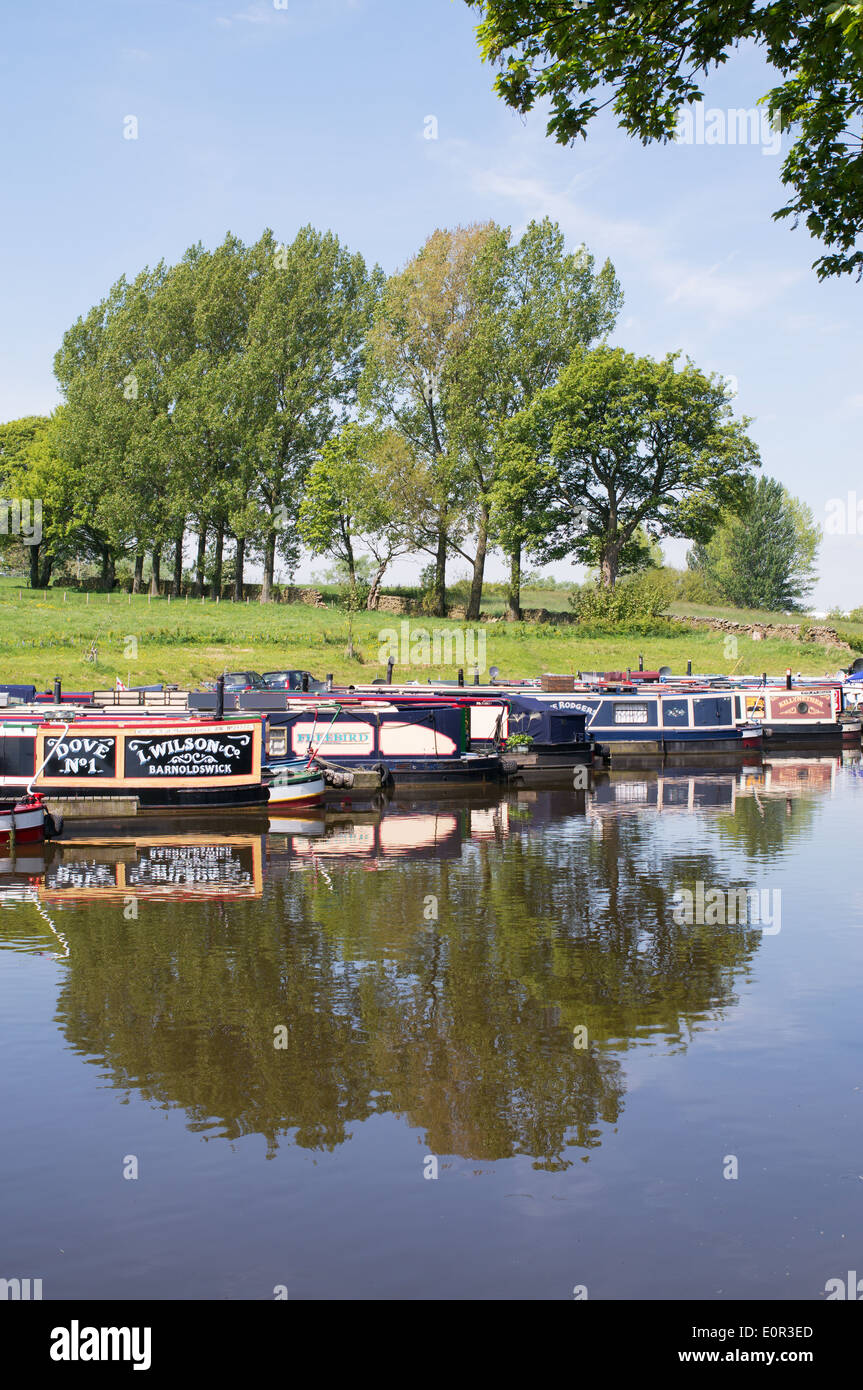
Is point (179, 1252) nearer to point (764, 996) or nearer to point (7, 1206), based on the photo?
point (7, 1206)

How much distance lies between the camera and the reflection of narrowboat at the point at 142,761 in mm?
27812

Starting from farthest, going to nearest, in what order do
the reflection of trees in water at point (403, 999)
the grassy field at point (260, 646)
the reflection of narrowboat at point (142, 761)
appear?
the grassy field at point (260, 646) < the reflection of narrowboat at point (142, 761) < the reflection of trees in water at point (403, 999)

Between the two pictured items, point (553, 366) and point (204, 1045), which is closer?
point (204, 1045)

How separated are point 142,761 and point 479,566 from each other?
5197cm

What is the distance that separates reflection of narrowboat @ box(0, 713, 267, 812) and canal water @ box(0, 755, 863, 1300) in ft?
22.4

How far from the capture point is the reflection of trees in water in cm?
1023

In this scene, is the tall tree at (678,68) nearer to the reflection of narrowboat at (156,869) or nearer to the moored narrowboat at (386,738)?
the reflection of narrowboat at (156,869)

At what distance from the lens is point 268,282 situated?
78.5m

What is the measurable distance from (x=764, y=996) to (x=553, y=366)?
70.2m

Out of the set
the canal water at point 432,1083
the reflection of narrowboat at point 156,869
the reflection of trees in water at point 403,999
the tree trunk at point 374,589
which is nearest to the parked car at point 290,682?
the reflection of narrowboat at point 156,869

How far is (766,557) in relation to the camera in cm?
11638

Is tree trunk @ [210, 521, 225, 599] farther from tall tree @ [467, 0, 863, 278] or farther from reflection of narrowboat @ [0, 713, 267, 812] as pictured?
tall tree @ [467, 0, 863, 278]

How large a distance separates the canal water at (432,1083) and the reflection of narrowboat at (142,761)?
6819 mm
